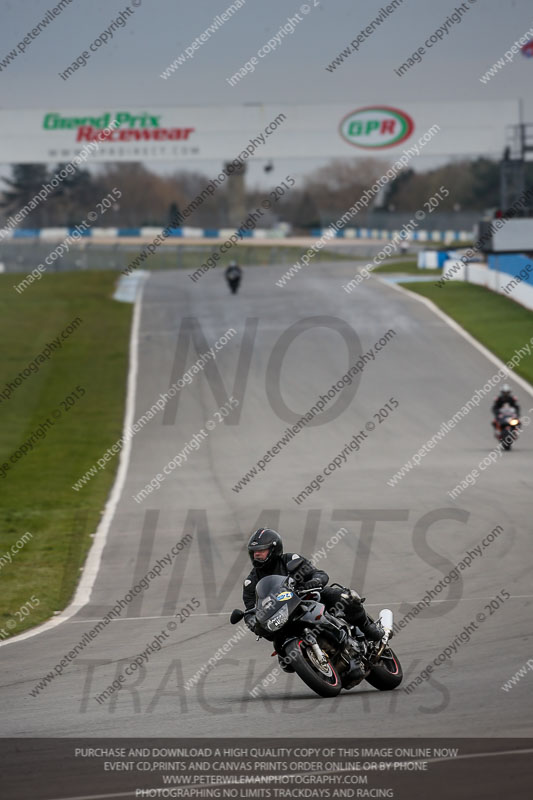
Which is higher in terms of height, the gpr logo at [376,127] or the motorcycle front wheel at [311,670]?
the gpr logo at [376,127]

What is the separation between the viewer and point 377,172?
13388cm

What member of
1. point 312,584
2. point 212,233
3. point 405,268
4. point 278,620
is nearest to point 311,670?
point 278,620

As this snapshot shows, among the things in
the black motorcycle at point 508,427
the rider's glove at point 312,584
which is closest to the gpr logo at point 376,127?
the black motorcycle at point 508,427

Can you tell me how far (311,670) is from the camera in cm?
914

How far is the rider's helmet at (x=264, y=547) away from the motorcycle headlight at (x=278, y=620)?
57 centimetres

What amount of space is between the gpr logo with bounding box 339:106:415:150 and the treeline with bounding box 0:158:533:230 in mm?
50578

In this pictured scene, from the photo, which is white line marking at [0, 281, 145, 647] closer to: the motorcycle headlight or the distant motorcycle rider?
the distant motorcycle rider

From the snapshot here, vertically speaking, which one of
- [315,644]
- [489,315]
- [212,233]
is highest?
[212,233]

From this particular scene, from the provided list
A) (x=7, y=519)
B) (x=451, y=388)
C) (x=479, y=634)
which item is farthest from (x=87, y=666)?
(x=451, y=388)

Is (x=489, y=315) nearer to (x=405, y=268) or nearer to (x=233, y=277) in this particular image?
(x=233, y=277)

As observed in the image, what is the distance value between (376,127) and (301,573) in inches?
1986

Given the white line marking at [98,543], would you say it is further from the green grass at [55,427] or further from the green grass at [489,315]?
the green grass at [489,315]

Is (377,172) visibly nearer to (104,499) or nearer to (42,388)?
(42,388)

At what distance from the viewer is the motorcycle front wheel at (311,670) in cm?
908
